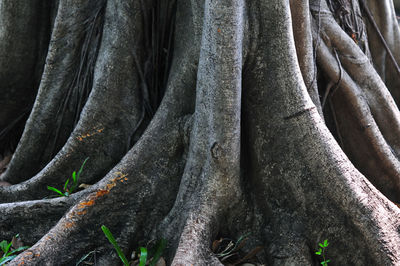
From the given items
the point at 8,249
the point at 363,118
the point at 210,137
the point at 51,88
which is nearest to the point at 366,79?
the point at 363,118

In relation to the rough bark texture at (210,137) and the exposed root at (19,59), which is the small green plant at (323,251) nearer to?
the rough bark texture at (210,137)

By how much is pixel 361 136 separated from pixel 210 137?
1236 mm

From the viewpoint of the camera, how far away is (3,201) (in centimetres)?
240

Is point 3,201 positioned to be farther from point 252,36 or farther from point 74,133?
point 252,36

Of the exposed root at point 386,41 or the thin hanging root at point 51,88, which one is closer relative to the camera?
the thin hanging root at point 51,88

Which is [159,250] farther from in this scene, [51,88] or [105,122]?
[51,88]

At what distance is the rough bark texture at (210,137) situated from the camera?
1671 millimetres

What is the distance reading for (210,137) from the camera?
1.75 meters

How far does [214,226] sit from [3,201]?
1.49 m

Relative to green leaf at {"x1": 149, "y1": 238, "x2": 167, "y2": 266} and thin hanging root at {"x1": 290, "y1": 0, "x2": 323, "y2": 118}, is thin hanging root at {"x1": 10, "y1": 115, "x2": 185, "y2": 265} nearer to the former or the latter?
green leaf at {"x1": 149, "y1": 238, "x2": 167, "y2": 266}

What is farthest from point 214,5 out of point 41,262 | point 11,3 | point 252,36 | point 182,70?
point 11,3

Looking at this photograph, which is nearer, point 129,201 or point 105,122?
point 129,201

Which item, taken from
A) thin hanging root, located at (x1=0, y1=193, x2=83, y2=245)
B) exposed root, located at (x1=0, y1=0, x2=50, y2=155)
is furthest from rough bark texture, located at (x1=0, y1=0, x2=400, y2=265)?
exposed root, located at (x1=0, y1=0, x2=50, y2=155)

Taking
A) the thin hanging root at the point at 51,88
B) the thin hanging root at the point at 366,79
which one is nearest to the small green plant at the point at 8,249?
the thin hanging root at the point at 51,88
